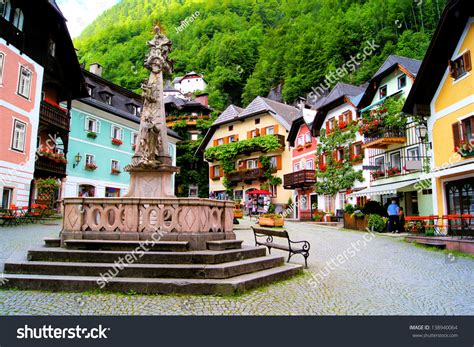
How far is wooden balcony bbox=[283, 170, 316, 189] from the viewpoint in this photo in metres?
34.4

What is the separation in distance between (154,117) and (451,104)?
14120 millimetres

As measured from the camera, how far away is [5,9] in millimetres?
19703

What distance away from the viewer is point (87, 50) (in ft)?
250

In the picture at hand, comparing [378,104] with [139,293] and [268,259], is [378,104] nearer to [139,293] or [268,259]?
[268,259]

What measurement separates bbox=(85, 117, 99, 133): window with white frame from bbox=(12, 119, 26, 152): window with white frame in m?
10.5

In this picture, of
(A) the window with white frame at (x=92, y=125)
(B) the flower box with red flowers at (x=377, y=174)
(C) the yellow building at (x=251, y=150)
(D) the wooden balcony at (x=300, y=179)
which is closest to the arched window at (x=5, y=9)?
(A) the window with white frame at (x=92, y=125)

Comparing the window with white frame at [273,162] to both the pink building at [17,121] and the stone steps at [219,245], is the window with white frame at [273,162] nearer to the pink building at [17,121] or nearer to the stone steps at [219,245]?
the pink building at [17,121]

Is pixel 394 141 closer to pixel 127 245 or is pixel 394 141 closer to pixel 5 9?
pixel 127 245

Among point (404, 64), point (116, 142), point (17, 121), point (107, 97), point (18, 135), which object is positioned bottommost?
point (18, 135)

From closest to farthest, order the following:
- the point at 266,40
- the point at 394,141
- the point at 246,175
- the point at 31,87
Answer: the point at 31,87
the point at 394,141
the point at 246,175
the point at 266,40

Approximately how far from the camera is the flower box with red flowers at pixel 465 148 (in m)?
15.6

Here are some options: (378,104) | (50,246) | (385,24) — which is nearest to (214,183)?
(378,104)

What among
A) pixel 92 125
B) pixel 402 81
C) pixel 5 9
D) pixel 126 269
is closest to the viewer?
pixel 126 269

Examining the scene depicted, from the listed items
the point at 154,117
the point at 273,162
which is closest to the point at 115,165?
the point at 273,162
